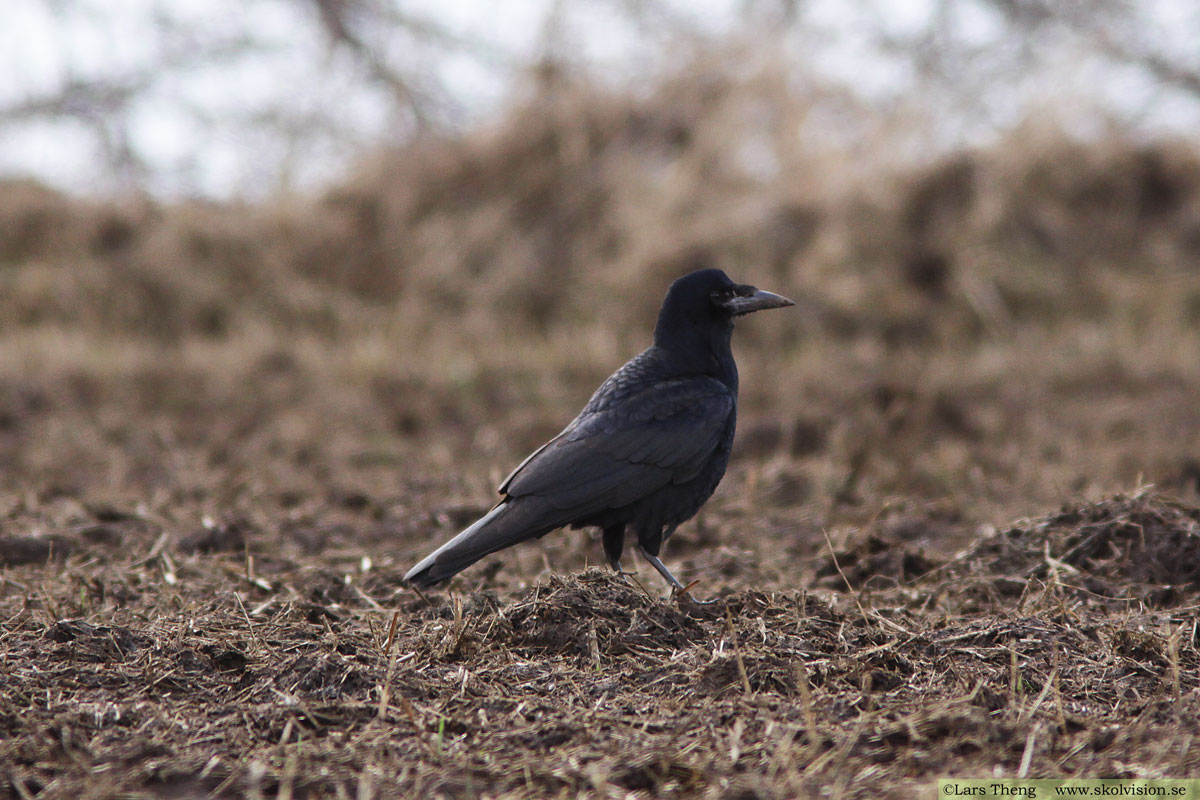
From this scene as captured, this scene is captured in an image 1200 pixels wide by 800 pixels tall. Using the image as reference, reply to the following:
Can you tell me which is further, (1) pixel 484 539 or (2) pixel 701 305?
(2) pixel 701 305

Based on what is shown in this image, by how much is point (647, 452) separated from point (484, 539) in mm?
786

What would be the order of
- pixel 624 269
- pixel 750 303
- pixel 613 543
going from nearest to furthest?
pixel 613 543
pixel 750 303
pixel 624 269

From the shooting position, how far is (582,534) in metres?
6.18

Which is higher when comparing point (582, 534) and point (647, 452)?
point (647, 452)

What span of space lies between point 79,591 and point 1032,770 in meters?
3.38

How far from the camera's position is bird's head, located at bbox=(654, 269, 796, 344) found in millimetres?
5336

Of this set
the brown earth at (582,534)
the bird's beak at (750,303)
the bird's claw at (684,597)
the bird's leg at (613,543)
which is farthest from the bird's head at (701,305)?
the bird's claw at (684,597)

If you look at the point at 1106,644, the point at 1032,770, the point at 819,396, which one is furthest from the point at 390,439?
the point at 1032,770

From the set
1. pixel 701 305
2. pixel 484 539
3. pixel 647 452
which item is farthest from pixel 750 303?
pixel 484 539

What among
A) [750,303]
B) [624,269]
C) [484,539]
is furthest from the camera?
[624,269]

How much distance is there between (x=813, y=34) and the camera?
1359cm

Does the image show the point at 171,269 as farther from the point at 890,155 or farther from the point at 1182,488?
the point at 1182,488

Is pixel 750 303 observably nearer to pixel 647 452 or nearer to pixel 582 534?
pixel 647 452

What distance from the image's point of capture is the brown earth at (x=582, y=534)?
3158 mm
